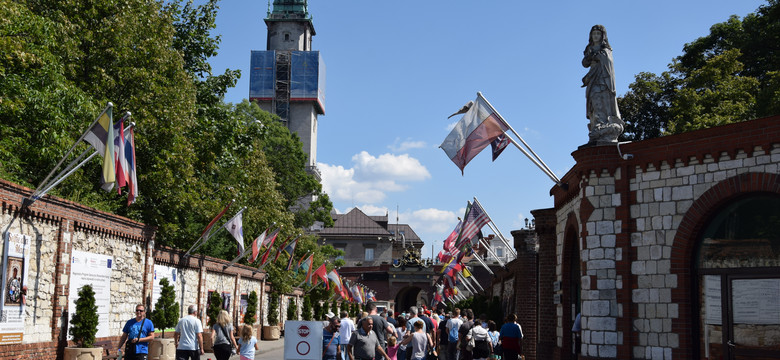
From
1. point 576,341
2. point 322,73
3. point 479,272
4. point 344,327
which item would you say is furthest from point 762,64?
point 322,73

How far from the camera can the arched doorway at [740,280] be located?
12.2 m

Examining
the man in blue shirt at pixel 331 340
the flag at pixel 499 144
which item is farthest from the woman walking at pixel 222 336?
the flag at pixel 499 144

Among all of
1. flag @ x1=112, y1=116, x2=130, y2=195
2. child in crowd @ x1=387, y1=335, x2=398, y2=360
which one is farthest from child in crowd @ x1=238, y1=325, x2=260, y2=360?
flag @ x1=112, y1=116, x2=130, y2=195

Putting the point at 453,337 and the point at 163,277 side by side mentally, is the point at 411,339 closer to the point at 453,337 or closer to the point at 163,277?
the point at 453,337

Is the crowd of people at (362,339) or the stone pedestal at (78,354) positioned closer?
the crowd of people at (362,339)

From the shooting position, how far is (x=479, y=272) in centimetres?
8712

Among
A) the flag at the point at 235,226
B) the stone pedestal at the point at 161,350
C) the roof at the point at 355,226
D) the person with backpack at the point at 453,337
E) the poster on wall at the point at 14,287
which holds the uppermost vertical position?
the roof at the point at 355,226

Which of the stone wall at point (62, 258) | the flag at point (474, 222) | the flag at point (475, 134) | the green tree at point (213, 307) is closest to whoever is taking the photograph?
the stone wall at point (62, 258)

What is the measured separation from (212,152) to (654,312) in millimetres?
19981

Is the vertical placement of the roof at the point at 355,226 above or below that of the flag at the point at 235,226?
above

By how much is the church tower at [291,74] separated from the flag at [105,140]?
75.8m

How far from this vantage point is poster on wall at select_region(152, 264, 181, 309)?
22984 millimetres

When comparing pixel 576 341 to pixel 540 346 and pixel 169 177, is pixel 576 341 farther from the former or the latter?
pixel 169 177

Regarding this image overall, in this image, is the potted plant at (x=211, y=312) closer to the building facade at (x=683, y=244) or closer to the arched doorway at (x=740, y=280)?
the building facade at (x=683, y=244)
